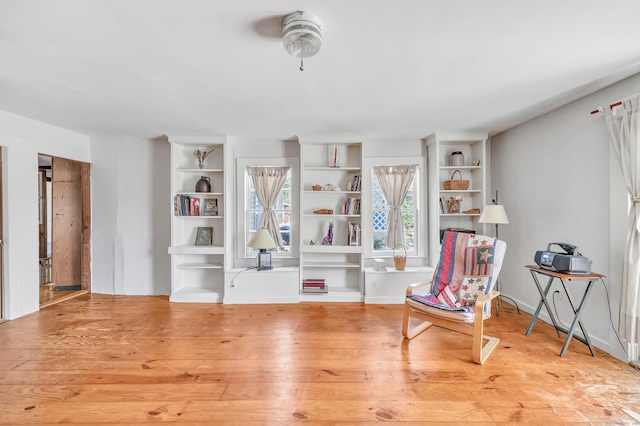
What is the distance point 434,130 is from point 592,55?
1.90 meters

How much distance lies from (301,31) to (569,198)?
10.3ft

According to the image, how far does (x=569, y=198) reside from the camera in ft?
9.70

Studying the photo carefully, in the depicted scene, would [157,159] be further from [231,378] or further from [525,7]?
[525,7]

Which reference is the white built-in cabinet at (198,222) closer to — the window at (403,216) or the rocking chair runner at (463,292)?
the window at (403,216)

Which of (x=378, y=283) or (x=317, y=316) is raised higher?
(x=378, y=283)

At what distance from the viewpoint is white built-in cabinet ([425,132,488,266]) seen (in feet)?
13.1

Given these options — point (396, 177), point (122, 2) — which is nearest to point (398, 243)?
point (396, 177)

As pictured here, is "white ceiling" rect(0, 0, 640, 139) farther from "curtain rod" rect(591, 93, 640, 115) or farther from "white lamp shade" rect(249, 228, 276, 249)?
"white lamp shade" rect(249, 228, 276, 249)

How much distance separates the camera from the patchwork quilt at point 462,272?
9.29ft

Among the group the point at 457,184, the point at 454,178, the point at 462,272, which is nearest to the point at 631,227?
the point at 462,272

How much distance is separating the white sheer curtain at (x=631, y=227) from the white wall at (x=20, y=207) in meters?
6.14

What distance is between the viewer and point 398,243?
13.8 ft

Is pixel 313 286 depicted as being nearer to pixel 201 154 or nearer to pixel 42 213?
pixel 201 154

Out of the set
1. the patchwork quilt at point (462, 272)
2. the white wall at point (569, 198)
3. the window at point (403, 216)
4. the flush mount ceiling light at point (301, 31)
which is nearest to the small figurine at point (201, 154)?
the window at point (403, 216)
